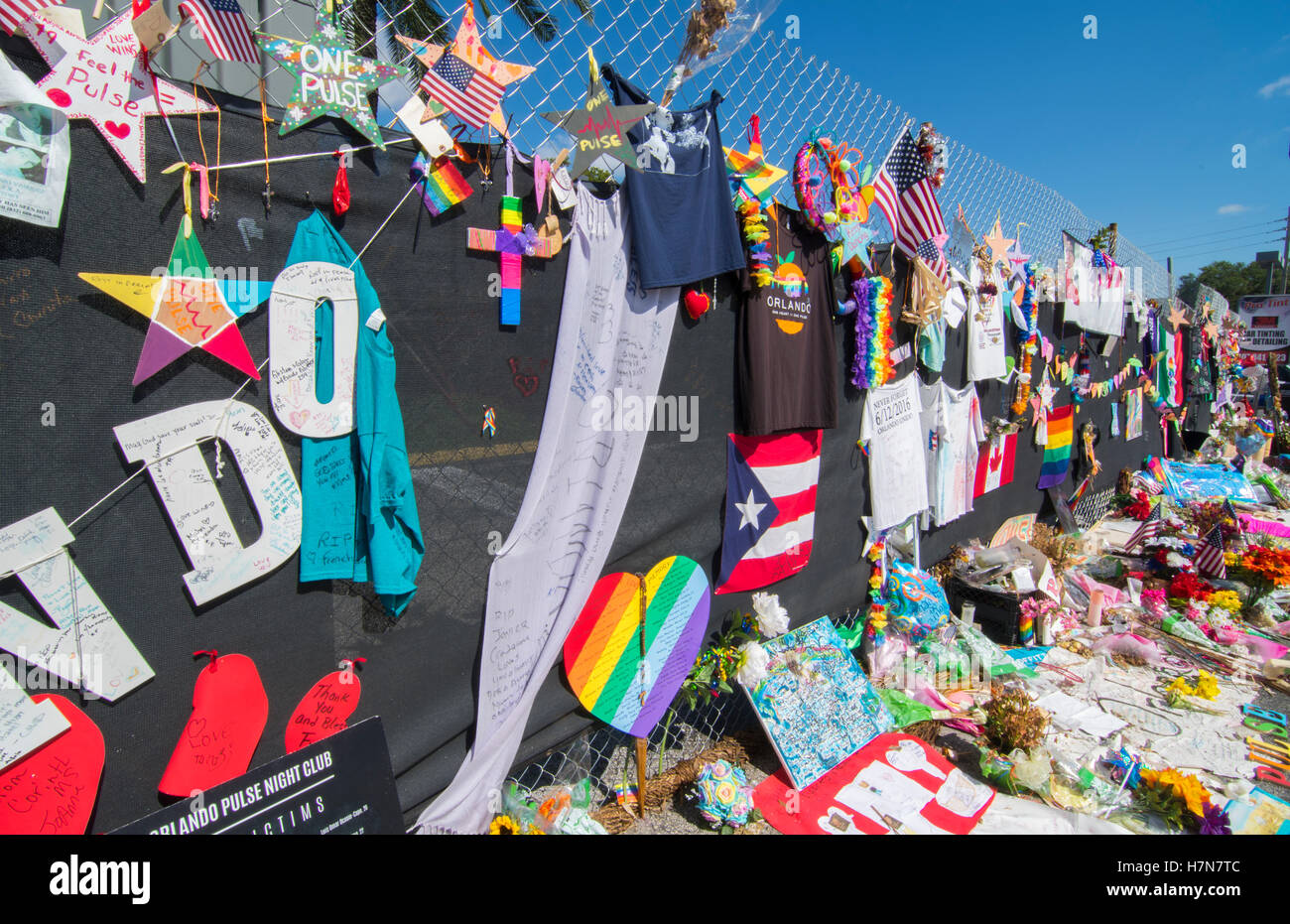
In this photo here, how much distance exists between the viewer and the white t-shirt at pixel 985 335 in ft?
15.9

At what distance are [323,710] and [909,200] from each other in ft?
12.7

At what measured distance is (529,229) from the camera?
7.61 ft

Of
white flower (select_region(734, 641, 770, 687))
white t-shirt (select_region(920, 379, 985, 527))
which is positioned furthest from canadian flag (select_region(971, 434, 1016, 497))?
white flower (select_region(734, 641, 770, 687))

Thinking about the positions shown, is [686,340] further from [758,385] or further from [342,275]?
[342,275]

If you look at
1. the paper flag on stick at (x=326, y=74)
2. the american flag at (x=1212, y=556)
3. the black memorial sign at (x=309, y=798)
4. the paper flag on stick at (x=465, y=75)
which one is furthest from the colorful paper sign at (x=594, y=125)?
A: the american flag at (x=1212, y=556)

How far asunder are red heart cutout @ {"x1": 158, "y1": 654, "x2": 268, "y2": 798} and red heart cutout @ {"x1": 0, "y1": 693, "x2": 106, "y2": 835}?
0.55 ft

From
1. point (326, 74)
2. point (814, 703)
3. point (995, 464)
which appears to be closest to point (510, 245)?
point (326, 74)

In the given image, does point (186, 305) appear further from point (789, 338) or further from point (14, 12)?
point (789, 338)

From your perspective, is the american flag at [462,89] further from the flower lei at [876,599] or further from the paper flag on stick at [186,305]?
the flower lei at [876,599]

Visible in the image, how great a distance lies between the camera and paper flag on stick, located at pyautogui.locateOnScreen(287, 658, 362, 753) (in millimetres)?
1993

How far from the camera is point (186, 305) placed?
67.4 inches

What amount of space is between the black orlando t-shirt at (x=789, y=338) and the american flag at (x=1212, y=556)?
4152 mm

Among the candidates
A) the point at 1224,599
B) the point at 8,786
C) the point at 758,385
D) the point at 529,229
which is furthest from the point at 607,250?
the point at 1224,599
